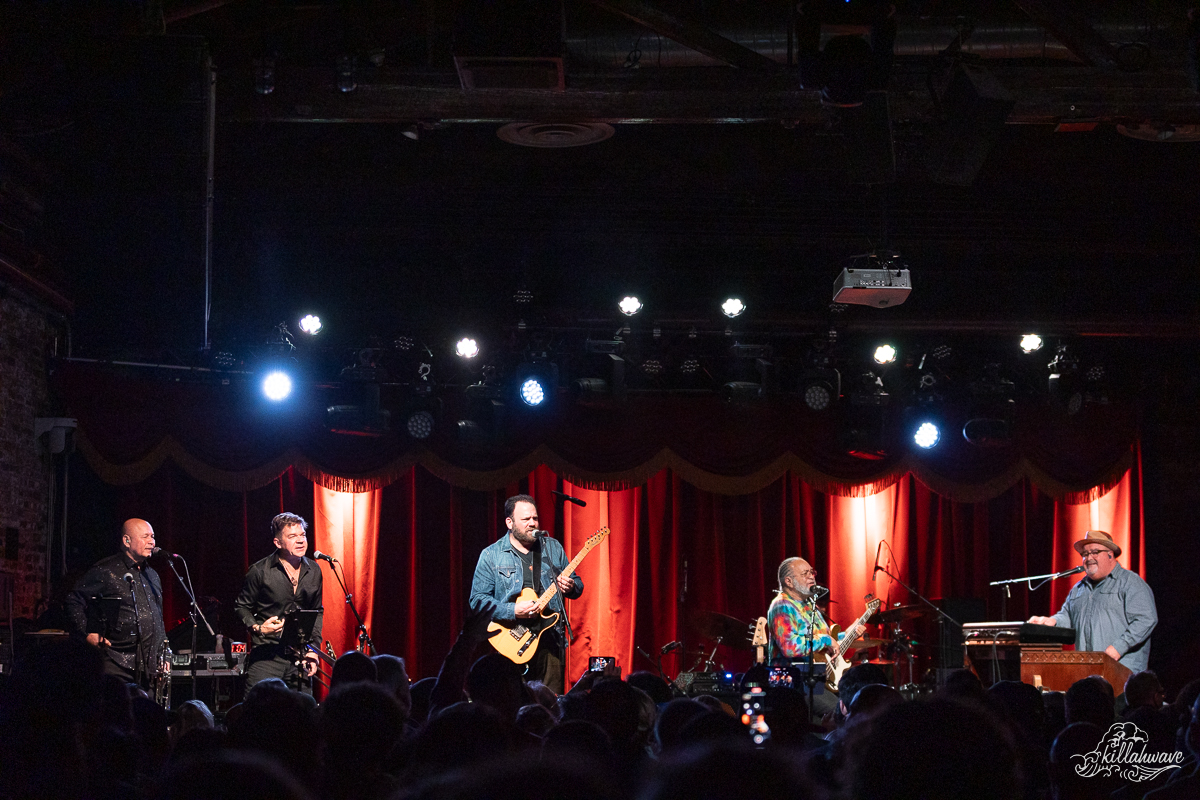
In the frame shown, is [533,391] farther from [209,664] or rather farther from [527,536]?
[209,664]

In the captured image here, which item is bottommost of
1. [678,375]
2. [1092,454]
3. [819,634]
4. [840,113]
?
[819,634]

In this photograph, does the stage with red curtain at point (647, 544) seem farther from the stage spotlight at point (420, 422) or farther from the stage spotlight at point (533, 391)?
the stage spotlight at point (533, 391)

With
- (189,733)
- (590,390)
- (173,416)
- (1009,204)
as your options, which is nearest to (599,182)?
(590,390)

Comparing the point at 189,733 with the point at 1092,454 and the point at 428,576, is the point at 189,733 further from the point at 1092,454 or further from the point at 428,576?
the point at 1092,454

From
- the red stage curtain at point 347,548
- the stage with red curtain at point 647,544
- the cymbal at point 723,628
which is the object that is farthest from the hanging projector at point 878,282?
the red stage curtain at point 347,548

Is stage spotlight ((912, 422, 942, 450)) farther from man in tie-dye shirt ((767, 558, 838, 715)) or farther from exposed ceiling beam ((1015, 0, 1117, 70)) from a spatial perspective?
exposed ceiling beam ((1015, 0, 1117, 70))

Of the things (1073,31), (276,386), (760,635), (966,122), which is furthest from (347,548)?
(1073,31)

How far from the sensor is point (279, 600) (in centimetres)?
842

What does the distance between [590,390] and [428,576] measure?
2.61m

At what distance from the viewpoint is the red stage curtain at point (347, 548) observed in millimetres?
11297

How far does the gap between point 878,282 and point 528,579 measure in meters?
3.39

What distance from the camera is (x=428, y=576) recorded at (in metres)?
11.5

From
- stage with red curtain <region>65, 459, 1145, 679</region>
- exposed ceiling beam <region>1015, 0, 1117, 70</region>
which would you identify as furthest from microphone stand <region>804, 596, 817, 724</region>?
exposed ceiling beam <region>1015, 0, 1117, 70</region>

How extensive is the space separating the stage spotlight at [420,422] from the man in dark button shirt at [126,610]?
261cm
